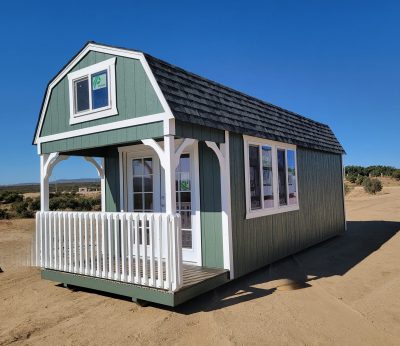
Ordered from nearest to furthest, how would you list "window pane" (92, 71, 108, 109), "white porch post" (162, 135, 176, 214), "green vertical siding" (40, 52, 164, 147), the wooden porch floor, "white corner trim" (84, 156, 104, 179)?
"white porch post" (162, 135, 176, 214), the wooden porch floor, "green vertical siding" (40, 52, 164, 147), "window pane" (92, 71, 108, 109), "white corner trim" (84, 156, 104, 179)

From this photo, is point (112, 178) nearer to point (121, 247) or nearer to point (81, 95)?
point (81, 95)

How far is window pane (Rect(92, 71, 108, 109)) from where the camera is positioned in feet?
19.7

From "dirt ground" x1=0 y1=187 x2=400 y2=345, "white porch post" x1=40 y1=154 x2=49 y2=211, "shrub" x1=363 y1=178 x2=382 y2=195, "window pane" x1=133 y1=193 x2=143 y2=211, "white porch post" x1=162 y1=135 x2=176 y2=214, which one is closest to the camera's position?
"dirt ground" x1=0 y1=187 x2=400 y2=345

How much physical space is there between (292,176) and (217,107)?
330cm


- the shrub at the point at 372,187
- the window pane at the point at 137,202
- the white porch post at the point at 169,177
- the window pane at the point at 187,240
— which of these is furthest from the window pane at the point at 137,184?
the shrub at the point at 372,187

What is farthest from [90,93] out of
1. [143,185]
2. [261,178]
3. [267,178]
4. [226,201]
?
[267,178]

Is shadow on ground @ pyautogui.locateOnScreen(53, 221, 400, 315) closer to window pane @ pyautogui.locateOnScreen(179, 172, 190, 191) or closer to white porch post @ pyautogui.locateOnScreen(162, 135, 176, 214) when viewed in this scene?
white porch post @ pyautogui.locateOnScreen(162, 135, 176, 214)

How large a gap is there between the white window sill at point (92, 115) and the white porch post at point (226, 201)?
171cm

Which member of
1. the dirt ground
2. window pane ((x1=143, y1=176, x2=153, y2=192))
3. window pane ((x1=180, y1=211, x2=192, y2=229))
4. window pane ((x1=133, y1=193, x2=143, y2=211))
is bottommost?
the dirt ground

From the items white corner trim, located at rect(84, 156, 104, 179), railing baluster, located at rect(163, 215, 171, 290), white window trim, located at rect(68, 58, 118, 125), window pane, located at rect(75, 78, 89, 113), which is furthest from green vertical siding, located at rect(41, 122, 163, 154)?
railing baluster, located at rect(163, 215, 171, 290)

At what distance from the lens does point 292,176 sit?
8648 mm

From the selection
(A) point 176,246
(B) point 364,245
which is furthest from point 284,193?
(A) point 176,246

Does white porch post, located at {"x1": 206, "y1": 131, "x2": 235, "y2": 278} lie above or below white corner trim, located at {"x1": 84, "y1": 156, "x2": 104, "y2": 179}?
below

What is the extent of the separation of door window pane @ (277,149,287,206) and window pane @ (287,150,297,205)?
0.87ft
